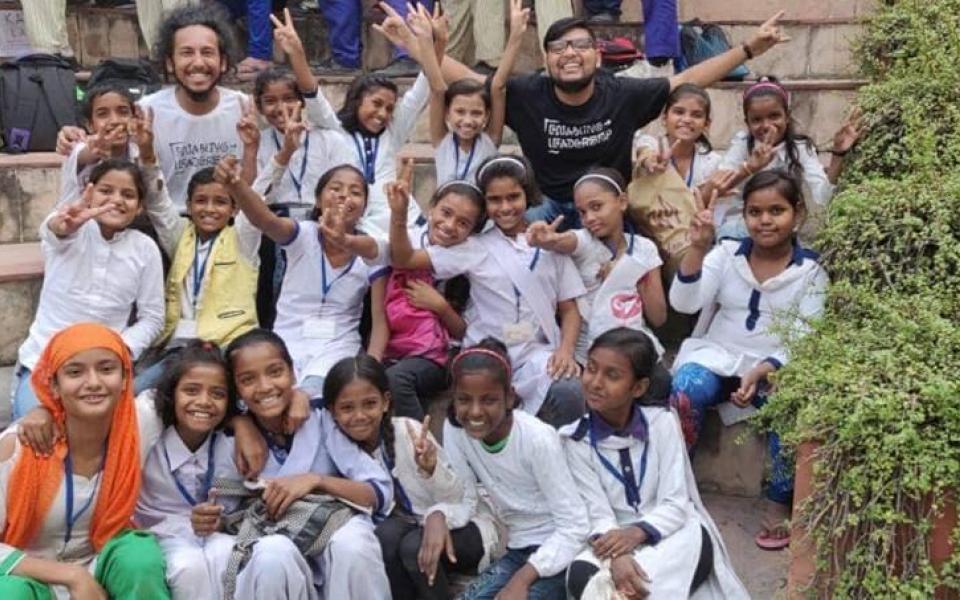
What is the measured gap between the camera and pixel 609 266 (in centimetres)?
435

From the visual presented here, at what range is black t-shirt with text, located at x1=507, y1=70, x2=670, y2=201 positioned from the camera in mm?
4914

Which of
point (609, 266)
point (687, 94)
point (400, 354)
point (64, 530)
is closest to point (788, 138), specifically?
point (687, 94)

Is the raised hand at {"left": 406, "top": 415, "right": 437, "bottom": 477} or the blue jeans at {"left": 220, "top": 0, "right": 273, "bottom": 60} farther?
the blue jeans at {"left": 220, "top": 0, "right": 273, "bottom": 60}

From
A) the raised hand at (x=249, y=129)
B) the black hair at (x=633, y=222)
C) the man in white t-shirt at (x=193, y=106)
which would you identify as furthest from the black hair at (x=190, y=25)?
the black hair at (x=633, y=222)

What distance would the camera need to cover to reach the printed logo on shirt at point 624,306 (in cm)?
433

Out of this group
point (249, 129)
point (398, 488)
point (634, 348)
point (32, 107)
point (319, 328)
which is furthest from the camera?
point (32, 107)

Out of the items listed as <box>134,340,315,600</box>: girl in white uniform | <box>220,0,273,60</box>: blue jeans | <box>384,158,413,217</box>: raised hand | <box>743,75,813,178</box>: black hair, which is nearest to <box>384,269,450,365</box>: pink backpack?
<box>384,158,413,217</box>: raised hand

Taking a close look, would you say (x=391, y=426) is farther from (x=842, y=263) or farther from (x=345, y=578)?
(x=842, y=263)

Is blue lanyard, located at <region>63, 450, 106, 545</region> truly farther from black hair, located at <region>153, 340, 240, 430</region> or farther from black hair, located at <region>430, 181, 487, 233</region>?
black hair, located at <region>430, 181, 487, 233</region>

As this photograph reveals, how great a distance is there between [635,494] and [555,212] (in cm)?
178

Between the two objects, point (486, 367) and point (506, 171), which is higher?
point (506, 171)

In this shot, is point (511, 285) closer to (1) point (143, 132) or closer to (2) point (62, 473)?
(1) point (143, 132)

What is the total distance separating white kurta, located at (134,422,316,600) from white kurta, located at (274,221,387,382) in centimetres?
91

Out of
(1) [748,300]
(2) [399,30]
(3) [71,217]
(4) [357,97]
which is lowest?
(1) [748,300]
